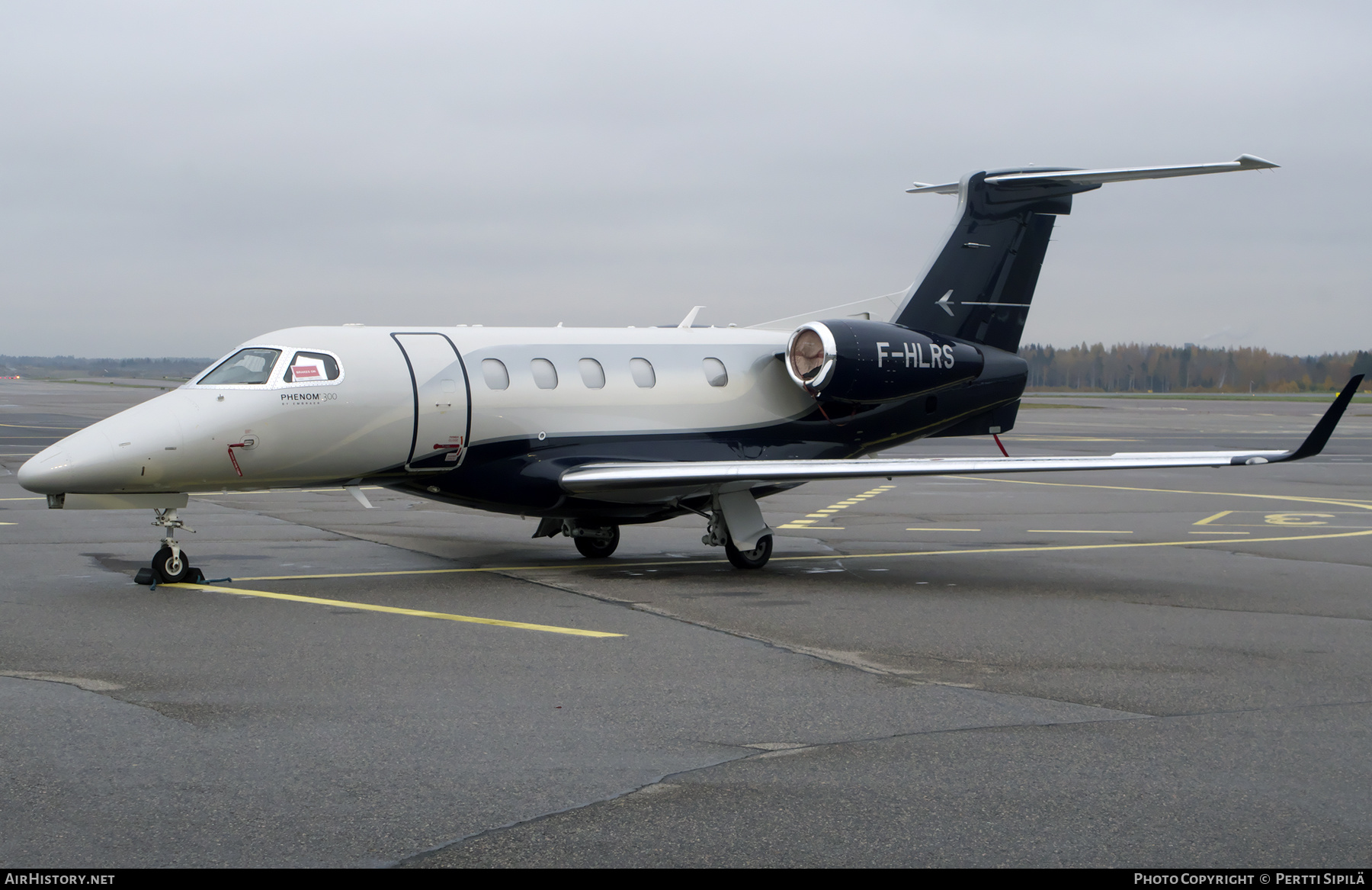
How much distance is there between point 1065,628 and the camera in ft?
35.0

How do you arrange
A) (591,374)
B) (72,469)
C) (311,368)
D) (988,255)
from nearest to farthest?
(72,469) → (311,368) → (591,374) → (988,255)

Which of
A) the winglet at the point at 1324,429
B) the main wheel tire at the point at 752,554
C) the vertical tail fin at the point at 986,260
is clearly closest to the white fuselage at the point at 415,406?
the main wheel tire at the point at 752,554

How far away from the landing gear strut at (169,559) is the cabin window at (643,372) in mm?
5382

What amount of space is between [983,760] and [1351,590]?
326 inches

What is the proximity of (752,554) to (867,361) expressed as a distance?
9.88 ft

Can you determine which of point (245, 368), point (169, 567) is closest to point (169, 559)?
point (169, 567)

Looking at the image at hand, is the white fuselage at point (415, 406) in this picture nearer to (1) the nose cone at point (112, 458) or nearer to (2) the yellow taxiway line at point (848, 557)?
(1) the nose cone at point (112, 458)

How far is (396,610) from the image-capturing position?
11219 mm

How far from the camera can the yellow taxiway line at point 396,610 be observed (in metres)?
10.3

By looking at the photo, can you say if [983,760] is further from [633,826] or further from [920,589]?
[920,589]

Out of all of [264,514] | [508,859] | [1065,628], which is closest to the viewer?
[508,859]

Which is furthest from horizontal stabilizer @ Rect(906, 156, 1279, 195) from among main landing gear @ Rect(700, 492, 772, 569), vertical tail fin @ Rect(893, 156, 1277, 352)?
main landing gear @ Rect(700, 492, 772, 569)

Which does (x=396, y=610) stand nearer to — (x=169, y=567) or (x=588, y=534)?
(x=169, y=567)
